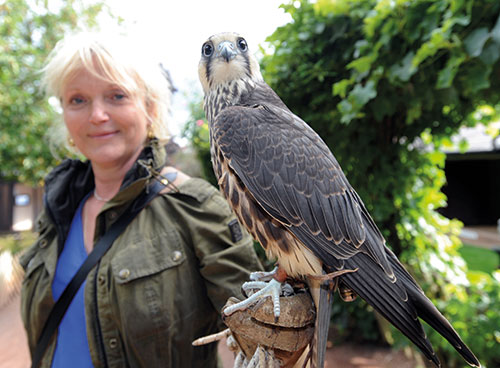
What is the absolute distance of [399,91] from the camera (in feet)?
7.79

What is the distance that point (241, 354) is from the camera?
121 centimetres

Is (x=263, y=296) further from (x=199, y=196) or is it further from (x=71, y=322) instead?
(x=71, y=322)

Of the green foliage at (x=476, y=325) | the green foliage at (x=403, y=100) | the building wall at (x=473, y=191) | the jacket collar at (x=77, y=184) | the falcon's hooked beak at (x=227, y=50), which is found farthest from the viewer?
the building wall at (x=473, y=191)

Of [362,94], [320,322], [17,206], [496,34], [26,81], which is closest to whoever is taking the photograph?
[320,322]

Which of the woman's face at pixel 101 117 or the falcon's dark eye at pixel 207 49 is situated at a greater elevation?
the falcon's dark eye at pixel 207 49

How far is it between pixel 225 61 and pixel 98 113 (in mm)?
728

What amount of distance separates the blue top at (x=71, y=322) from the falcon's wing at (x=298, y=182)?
1072 mm

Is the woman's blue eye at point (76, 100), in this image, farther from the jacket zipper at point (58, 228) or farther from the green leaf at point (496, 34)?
the green leaf at point (496, 34)

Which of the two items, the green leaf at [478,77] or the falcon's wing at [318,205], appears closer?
the falcon's wing at [318,205]

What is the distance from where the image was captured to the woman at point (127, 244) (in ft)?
5.11

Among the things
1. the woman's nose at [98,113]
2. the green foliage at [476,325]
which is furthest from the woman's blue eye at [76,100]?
the green foliage at [476,325]

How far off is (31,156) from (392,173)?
915 centimetres

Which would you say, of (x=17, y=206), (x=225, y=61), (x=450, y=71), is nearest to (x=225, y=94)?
(x=225, y=61)

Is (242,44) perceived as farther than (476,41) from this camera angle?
No
